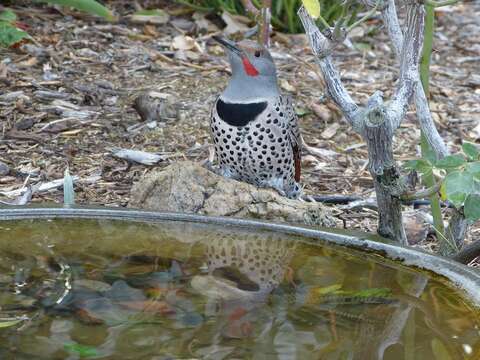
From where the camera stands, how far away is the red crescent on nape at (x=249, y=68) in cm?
400

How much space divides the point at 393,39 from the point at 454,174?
33.3 inches

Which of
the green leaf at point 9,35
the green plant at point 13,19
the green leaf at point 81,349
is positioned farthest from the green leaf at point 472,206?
the green leaf at point 9,35

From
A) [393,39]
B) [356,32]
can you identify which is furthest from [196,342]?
[356,32]

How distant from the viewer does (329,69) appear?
3.04 m

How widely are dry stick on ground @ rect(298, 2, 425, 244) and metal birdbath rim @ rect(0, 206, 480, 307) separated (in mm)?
440

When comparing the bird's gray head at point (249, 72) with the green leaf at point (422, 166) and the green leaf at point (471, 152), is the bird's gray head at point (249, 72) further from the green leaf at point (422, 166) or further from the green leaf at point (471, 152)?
the green leaf at point (471, 152)

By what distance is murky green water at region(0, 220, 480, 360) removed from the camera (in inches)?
80.6

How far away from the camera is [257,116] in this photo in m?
3.96

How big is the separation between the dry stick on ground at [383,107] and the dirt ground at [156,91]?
105cm

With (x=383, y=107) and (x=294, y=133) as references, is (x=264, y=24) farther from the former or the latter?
(x=383, y=107)

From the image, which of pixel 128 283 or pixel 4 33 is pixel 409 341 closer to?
pixel 128 283

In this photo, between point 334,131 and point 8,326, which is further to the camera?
point 334,131

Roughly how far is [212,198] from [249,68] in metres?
0.70

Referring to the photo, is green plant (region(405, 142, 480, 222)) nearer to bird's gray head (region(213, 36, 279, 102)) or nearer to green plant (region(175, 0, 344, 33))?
bird's gray head (region(213, 36, 279, 102))
